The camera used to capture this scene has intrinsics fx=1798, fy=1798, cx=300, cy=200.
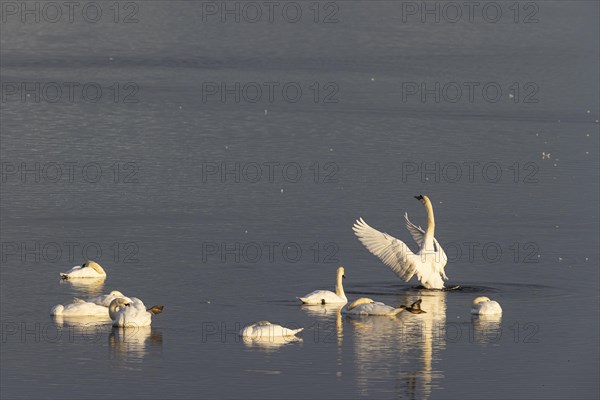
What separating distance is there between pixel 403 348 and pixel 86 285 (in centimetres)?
684

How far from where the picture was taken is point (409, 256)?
3158cm

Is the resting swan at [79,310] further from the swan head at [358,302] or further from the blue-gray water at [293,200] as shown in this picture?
the swan head at [358,302]

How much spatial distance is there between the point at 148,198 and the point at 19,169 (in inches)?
171

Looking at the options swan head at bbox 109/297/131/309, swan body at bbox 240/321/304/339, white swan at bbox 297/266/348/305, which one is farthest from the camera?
white swan at bbox 297/266/348/305

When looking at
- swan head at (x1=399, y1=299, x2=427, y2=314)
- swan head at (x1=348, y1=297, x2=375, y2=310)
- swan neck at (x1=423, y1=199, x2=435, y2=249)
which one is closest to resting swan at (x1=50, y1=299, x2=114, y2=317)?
swan head at (x1=348, y1=297, x2=375, y2=310)

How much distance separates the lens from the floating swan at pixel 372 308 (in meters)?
28.7

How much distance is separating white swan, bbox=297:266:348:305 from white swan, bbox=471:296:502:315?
7.08 ft

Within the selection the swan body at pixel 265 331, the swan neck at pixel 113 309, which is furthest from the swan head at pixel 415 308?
the swan neck at pixel 113 309

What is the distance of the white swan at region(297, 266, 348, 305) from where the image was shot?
2939cm

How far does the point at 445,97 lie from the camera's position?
181ft

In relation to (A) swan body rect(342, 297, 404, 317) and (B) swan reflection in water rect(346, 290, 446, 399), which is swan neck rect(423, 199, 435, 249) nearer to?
(B) swan reflection in water rect(346, 290, 446, 399)

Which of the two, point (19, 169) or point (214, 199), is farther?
point (19, 169)

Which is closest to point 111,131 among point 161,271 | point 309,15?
point 161,271

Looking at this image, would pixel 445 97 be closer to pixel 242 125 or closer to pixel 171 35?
pixel 242 125
